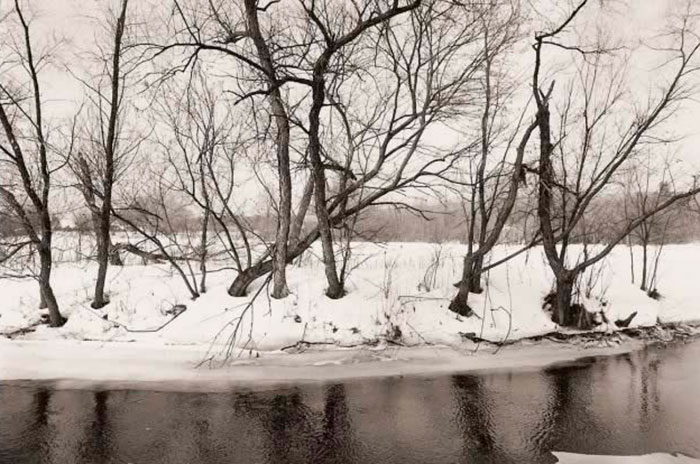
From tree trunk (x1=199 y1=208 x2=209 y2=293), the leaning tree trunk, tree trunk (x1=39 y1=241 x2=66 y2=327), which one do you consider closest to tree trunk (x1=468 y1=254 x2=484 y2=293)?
the leaning tree trunk

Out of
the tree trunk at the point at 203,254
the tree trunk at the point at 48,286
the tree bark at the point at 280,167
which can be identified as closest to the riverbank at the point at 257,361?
the tree trunk at the point at 48,286

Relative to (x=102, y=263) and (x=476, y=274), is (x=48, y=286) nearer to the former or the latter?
(x=102, y=263)

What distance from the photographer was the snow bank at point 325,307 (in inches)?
460

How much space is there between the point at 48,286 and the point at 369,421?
855 cm

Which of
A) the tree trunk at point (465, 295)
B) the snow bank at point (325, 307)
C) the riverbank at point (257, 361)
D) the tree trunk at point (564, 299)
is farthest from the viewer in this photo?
the tree trunk at point (564, 299)

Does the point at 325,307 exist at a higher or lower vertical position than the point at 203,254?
lower

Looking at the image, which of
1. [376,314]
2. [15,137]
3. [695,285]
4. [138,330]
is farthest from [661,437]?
[15,137]

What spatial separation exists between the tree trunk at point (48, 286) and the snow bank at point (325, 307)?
287 millimetres

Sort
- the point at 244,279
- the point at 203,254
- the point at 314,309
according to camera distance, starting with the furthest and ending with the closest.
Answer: the point at 203,254 < the point at 244,279 < the point at 314,309

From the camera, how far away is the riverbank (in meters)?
9.30

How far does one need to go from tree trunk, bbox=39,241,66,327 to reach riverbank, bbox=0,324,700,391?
86cm

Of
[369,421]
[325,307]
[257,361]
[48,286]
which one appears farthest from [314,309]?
[48,286]

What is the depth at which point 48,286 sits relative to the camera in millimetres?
12055

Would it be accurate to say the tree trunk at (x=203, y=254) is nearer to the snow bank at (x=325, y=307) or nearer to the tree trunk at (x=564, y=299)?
the snow bank at (x=325, y=307)
